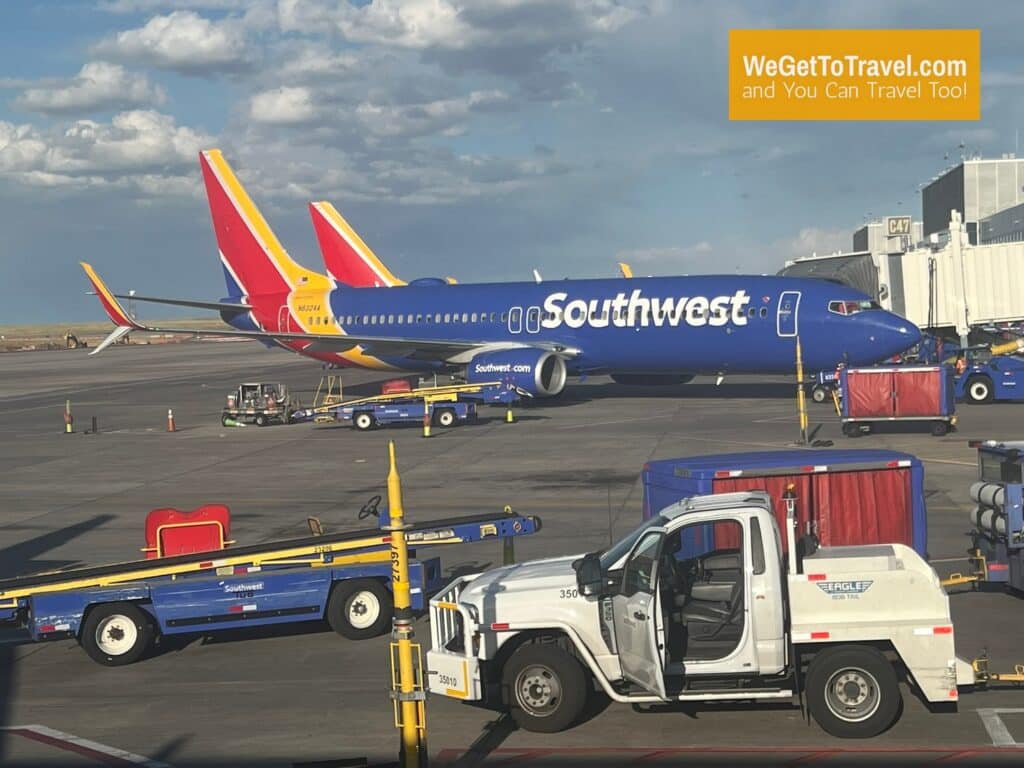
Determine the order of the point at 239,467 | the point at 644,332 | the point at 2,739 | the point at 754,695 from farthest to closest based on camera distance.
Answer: the point at 644,332 → the point at 239,467 → the point at 2,739 → the point at 754,695

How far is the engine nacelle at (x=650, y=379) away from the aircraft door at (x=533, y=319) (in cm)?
398

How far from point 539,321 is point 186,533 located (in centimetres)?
3112

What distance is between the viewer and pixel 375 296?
178ft

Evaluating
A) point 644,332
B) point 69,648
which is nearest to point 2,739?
point 69,648

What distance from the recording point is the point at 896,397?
34.6 m

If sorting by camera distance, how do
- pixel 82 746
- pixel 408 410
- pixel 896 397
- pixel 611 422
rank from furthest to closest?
pixel 408 410
pixel 611 422
pixel 896 397
pixel 82 746

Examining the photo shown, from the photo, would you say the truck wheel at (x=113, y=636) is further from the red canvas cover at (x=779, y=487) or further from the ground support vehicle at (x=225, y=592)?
the red canvas cover at (x=779, y=487)

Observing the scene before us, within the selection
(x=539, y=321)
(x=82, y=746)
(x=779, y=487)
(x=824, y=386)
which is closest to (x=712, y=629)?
(x=779, y=487)

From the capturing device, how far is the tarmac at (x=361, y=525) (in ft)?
39.0

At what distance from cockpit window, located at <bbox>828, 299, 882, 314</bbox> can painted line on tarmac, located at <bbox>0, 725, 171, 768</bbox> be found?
34392 millimetres

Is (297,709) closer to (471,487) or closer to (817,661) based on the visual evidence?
(817,661)

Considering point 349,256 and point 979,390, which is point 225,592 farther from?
point 349,256

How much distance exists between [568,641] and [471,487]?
51.1ft

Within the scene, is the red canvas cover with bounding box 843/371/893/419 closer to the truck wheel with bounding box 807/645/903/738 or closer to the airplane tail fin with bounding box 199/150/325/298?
the truck wheel with bounding box 807/645/903/738
